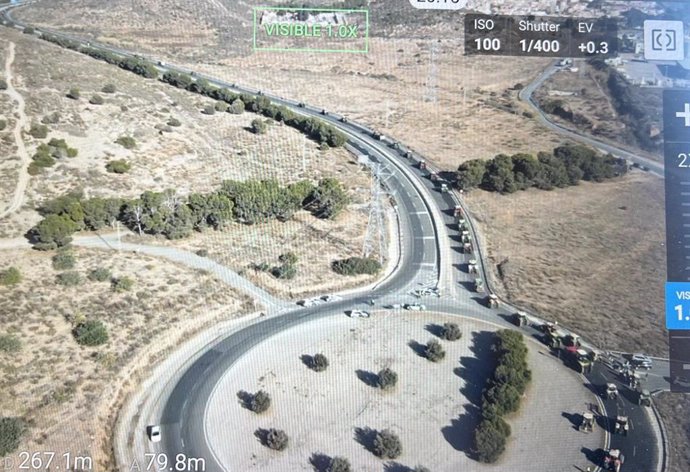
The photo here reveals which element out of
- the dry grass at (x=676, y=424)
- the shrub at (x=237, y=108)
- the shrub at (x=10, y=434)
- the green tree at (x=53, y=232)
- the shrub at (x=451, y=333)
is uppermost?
the shrub at (x=237, y=108)

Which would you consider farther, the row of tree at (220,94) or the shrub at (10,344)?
the row of tree at (220,94)

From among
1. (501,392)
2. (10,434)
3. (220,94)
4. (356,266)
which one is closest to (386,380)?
(501,392)

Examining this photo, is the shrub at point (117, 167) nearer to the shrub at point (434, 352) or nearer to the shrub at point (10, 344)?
the shrub at point (10, 344)

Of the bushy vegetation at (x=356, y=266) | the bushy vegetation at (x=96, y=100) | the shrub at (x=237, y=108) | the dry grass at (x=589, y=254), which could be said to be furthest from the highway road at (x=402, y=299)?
the bushy vegetation at (x=96, y=100)

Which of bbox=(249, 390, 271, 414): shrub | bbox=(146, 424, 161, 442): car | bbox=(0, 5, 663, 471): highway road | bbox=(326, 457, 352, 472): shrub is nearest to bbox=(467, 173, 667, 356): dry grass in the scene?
bbox=(0, 5, 663, 471): highway road

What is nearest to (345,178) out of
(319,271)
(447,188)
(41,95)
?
(447,188)

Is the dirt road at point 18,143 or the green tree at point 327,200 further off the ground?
the dirt road at point 18,143

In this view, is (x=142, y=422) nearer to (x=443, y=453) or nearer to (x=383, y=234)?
(x=443, y=453)

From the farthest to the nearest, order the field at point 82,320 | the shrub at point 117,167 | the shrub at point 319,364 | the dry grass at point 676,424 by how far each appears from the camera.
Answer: the shrub at point 117,167, the shrub at point 319,364, the field at point 82,320, the dry grass at point 676,424

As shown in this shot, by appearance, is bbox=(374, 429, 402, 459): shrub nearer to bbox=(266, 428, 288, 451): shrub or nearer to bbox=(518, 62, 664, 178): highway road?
bbox=(266, 428, 288, 451): shrub
